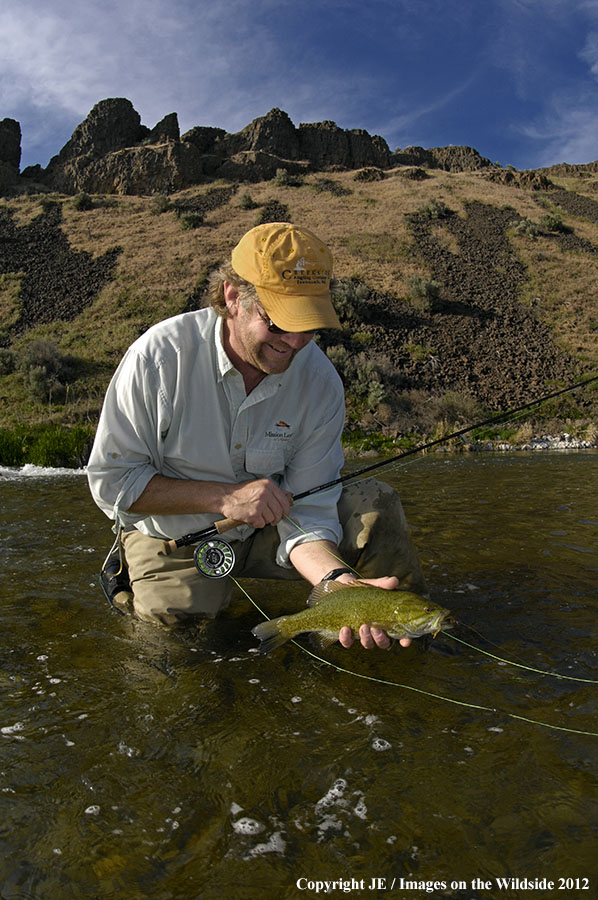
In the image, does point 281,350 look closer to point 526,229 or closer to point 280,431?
point 280,431

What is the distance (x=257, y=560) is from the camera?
4.16 m

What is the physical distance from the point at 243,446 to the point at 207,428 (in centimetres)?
28

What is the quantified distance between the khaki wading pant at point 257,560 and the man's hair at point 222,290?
1.53 m

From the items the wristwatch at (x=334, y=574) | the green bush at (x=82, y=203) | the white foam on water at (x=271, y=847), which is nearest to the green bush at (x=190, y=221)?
the green bush at (x=82, y=203)

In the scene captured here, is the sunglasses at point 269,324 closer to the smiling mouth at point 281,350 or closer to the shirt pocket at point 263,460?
the smiling mouth at point 281,350

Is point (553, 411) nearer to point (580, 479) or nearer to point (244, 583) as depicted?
point (580, 479)

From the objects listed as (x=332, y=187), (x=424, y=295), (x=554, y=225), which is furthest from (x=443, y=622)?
(x=332, y=187)

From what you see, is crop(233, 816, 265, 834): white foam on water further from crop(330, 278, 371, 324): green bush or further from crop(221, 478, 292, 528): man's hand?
crop(330, 278, 371, 324): green bush

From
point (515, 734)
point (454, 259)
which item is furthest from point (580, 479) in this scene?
point (454, 259)

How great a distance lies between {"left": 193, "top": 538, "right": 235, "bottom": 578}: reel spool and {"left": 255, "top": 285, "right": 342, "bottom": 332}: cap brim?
1.50 m

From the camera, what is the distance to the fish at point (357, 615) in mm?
2744

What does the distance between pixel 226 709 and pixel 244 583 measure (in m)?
2.28

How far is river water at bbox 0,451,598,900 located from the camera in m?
1.94

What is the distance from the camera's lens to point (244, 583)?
526 cm
